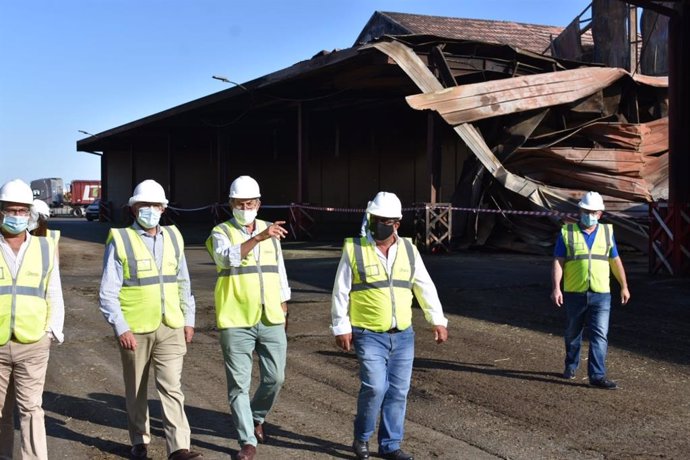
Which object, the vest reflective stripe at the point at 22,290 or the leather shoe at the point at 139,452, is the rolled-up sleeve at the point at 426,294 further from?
the vest reflective stripe at the point at 22,290

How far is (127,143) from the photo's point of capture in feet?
151

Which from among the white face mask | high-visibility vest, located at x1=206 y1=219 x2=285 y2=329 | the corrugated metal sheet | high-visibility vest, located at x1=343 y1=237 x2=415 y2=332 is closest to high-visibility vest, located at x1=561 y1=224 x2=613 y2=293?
high-visibility vest, located at x1=343 y1=237 x2=415 y2=332

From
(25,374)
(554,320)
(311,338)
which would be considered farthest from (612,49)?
(25,374)

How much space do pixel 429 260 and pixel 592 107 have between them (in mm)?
7302

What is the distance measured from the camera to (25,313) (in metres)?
4.74

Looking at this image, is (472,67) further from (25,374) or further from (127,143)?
(127,143)

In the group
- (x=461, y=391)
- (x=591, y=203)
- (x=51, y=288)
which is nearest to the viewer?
(x=51, y=288)

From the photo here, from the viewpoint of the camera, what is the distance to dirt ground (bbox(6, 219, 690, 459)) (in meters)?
5.66

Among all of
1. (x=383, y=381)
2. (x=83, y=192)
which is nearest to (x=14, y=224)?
(x=383, y=381)

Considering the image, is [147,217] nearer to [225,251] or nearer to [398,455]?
[225,251]

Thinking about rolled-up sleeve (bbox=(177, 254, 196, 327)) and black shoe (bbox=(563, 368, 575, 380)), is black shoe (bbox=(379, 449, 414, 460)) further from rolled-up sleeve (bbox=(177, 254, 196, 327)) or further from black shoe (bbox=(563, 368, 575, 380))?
black shoe (bbox=(563, 368, 575, 380))

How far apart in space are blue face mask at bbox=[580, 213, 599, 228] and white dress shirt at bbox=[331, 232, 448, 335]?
2892 mm

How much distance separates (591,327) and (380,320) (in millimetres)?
3179

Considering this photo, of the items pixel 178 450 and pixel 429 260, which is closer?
pixel 178 450
